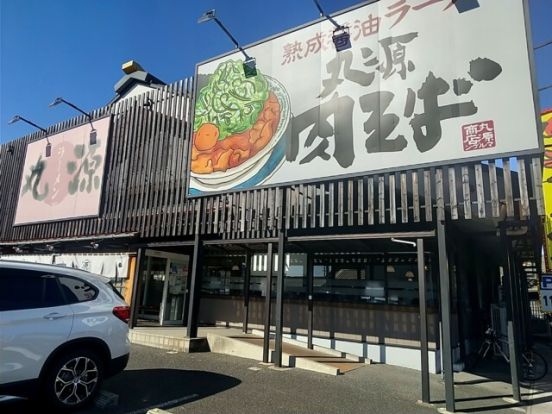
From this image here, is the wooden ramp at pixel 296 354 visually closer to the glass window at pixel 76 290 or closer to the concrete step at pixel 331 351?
the concrete step at pixel 331 351

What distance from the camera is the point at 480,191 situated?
6934 mm

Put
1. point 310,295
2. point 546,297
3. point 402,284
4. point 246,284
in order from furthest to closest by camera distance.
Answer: point 246,284 → point 310,295 → point 402,284 → point 546,297

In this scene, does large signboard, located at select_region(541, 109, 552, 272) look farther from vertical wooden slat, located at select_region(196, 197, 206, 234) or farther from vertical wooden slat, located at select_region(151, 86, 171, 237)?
vertical wooden slat, located at select_region(151, 86, 171, 237)

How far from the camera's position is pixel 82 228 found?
14.3 meters

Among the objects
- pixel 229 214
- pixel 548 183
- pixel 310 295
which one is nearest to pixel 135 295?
pixel 229 214

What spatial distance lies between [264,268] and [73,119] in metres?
9.68

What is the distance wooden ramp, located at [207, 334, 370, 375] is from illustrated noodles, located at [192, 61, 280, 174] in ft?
14.3

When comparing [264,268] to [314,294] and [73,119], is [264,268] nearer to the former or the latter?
[314,294]

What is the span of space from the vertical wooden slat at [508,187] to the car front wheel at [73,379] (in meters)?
6.57

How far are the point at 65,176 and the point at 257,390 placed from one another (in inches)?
470

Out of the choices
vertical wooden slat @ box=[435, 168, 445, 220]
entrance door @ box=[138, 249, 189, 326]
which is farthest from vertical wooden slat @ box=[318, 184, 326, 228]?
entrance door @ box=[138, 249, 189, 326]

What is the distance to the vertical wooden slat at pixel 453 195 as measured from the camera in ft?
23.4

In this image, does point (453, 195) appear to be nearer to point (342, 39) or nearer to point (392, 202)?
point (392, 202)

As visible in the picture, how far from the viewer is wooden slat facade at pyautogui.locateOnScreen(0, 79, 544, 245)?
7133mm
